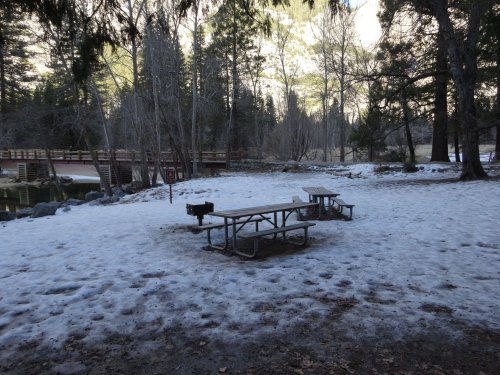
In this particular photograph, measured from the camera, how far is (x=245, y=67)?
29.1m

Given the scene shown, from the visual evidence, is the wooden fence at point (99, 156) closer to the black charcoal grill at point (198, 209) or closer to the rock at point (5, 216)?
the rock at point (5, 216)

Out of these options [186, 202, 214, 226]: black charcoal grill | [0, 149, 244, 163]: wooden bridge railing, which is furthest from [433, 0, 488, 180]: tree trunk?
[0, 149, 244, 163]: wooden bridge railing

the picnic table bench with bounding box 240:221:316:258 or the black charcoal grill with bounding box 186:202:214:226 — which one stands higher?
the black charcoal grill with bounding box 186:202:214:226

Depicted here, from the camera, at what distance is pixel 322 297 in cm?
393

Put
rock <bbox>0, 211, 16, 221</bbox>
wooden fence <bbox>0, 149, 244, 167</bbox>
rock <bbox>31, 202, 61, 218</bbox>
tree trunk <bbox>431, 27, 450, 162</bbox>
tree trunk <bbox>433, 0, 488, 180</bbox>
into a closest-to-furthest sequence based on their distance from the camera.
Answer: rock <bbox>0, 211, 16, 221</bbox>, rock <bbox>31, 202, 61, 218</bbox>, tree trunk <bbox>433, 0, 488, 180</bbox>, tree trunk <bbox>431, 27, 450, 162</bbox>, wooden fence <bbox>0, 149, 244, 167</bbox>

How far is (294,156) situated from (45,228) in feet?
76.9

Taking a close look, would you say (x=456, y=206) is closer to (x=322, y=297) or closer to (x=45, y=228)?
(x=322, y=297)

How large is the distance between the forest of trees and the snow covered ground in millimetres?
2627

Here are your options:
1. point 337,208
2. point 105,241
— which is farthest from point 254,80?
point 105,241

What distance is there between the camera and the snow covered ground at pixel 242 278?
341cm

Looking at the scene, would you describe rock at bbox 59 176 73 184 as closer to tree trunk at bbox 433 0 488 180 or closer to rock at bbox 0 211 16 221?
rock at bbox 0 211 16 221

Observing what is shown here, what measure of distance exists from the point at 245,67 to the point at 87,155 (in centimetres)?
1775

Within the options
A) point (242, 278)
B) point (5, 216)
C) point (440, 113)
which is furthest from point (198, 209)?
point (440, 113)

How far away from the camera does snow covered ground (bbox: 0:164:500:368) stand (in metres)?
3.41
